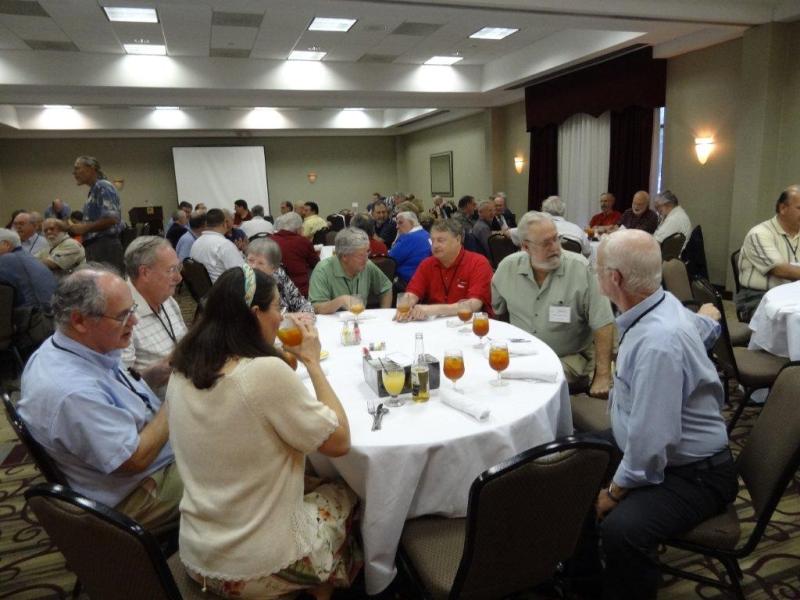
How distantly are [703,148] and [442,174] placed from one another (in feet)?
24.6

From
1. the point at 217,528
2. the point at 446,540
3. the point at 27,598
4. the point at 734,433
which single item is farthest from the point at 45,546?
the point at 734,433

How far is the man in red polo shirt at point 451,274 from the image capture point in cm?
316

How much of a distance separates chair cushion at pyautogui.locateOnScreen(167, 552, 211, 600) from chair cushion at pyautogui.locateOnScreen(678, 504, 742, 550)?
139cm

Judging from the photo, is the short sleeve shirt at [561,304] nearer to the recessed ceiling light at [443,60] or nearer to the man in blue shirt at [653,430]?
the man in blue shirt at [653,430]

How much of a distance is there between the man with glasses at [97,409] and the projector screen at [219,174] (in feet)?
43.2

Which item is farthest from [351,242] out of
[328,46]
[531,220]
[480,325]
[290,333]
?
[328,46]

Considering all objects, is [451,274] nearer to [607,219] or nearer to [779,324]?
[779,324]

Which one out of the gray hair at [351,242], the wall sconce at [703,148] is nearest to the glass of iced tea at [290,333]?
the gray hair at [351,242]

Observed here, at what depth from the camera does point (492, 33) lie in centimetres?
750

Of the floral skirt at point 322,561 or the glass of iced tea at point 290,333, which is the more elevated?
the glass of iced tea at point 290,333

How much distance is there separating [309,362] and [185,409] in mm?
427

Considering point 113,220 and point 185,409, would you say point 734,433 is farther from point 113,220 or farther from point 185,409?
point 113,220

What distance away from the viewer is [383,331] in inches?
105

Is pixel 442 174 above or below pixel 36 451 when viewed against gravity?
above
